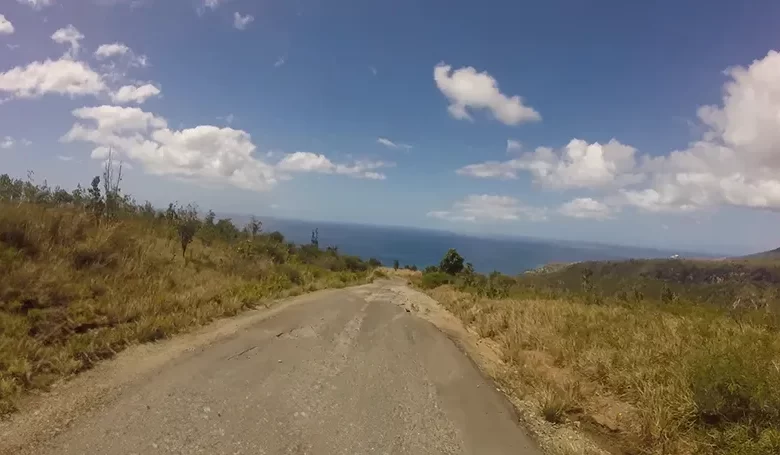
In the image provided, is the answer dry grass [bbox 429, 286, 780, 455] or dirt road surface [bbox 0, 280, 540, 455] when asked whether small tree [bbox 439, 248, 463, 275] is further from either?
dirt road surface [bbox 0, 280, 540, 455]

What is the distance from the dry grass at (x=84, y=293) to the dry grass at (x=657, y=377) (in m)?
6.34

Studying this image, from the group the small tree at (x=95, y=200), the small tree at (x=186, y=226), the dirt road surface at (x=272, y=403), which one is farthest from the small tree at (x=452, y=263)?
the dirt road surface at (x=272, y=403)

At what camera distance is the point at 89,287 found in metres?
8.41

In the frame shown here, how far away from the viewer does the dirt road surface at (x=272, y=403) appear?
4523mm

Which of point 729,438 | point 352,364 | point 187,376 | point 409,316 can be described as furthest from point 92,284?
point 729,438

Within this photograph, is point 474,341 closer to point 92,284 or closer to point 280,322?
point 280,322

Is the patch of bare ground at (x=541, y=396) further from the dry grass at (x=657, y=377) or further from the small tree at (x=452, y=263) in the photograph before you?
the small tree at (x=452, y=263)

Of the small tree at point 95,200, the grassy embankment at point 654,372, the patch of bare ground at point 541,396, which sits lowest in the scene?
the patch of bare ground at point 541,396

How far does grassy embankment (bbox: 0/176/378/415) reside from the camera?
237 inches

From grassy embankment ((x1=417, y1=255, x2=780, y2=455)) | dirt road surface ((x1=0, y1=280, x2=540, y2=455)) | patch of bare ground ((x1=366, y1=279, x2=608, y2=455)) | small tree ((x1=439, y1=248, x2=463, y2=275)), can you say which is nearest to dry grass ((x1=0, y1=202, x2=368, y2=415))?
dirt road surface ((x1=0, y1=280, x2=540, y2=455))

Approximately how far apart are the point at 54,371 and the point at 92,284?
10.6 feet

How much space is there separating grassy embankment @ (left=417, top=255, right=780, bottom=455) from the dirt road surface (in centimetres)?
111

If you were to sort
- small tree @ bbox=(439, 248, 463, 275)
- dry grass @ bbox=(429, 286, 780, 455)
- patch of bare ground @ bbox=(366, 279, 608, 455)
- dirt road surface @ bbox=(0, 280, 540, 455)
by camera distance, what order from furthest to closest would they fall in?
small tree @ bbox=(439, 248, 463, 275) < patch of bare ground @ bbox=(366, 279, 608, 455) < dry grass @ bbox=(429, 286, 780, 455) < dirt road surface @ bbox=(0, 280, 540, 455)

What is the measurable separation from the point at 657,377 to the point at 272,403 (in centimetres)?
551
